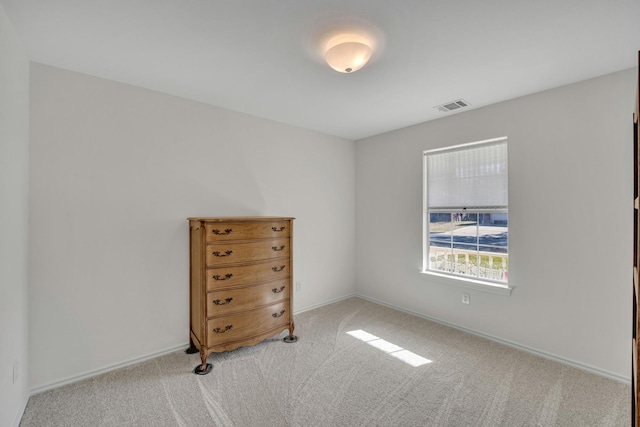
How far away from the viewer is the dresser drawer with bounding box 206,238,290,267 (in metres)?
2.32

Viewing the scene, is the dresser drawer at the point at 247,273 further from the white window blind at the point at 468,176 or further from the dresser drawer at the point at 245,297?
the white window blind at the point at 468,176

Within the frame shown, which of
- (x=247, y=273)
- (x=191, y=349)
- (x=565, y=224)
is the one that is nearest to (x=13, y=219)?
(x=247, y=273)

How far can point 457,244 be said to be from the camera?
3.18 meters

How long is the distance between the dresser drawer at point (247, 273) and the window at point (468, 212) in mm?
1813

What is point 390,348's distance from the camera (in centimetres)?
264

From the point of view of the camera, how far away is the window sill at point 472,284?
8.85ft

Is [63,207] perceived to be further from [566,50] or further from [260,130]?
[566,50]

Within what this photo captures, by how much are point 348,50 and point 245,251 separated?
5.89ft

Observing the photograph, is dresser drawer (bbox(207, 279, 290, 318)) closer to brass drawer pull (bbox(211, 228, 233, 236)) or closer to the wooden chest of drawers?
the wooden chest of drawers

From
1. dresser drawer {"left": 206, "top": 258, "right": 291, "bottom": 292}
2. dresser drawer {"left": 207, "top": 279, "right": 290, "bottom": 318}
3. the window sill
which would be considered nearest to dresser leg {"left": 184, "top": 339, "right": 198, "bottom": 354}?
dresser drawer {"left": 207, "top": 279, "right": 290, "bottom": 318}

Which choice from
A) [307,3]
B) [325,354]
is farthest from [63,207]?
[325,354]

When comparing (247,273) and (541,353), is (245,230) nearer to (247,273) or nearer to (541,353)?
(247,273)

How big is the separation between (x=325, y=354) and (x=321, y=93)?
242cm

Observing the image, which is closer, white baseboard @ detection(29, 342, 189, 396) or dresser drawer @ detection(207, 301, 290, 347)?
white baseboard @ detection(29, 342, 189, 396)
